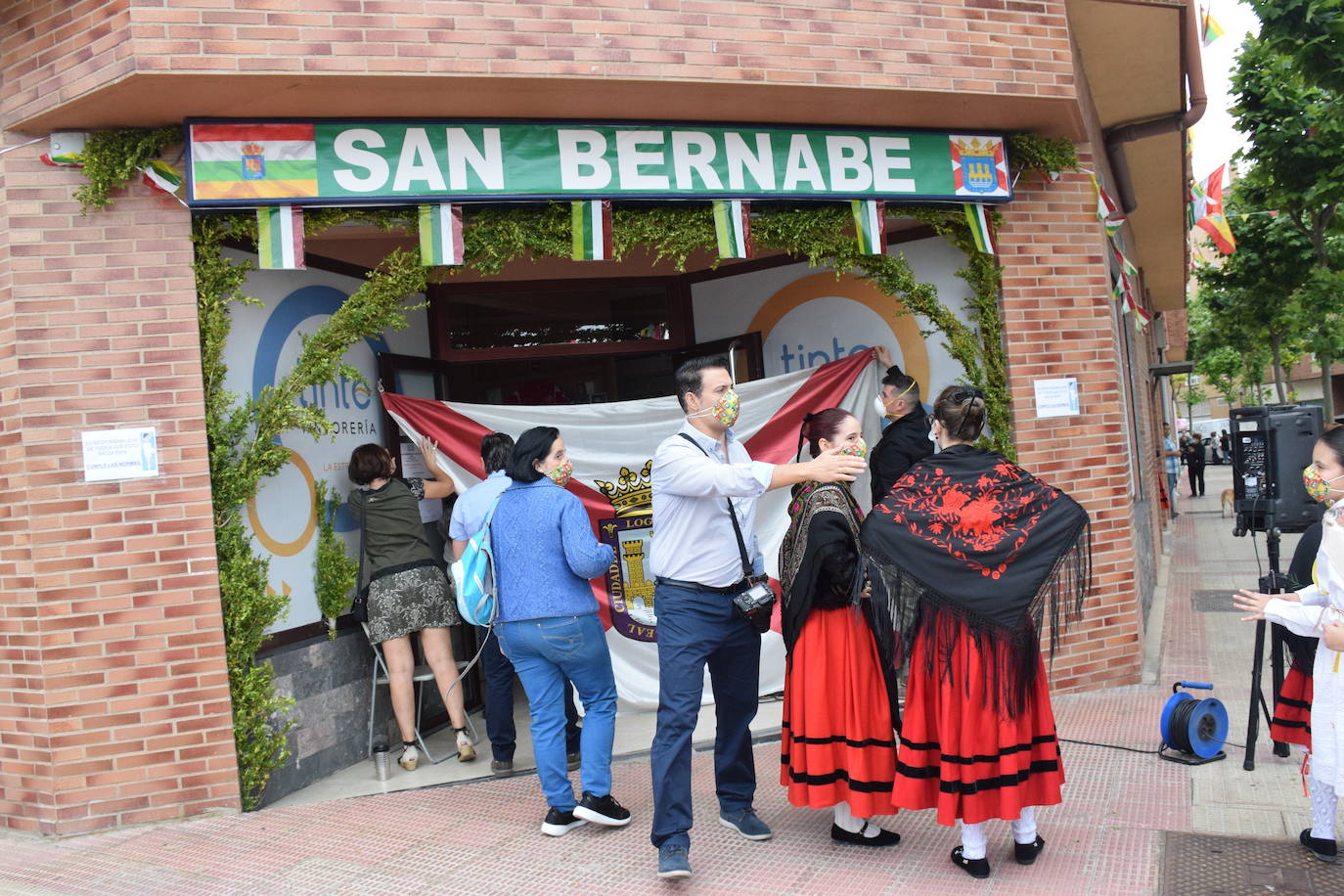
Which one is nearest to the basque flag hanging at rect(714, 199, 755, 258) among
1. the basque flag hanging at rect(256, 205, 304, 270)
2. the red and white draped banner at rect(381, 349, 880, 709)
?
the red and white draped banner at rect(381, 349, 880, 709)

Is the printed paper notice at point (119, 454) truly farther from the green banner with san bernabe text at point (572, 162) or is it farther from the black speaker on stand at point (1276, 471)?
the black speaker on stand at point (1276, 471)

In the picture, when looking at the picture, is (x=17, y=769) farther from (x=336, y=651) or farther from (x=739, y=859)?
(x=739, y=859)

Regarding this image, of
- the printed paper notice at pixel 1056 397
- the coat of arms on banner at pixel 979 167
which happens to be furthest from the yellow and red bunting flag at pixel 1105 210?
the printed paper notice at pixel 1056 397

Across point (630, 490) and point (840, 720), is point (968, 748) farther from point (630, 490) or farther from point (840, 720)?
point (630, 490)

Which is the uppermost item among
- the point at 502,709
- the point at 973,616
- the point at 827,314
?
the point at 827,314

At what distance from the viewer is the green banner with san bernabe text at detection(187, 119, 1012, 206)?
510cm

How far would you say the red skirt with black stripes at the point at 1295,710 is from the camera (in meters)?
4.22

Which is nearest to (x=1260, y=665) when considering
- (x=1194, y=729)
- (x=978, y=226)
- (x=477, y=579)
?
(x=1194, y=729)

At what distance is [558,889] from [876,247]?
157 inches

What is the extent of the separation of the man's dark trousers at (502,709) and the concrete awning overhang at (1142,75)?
17.5 ft

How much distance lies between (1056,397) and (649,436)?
2.63 meters

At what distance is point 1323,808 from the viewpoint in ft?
12.1

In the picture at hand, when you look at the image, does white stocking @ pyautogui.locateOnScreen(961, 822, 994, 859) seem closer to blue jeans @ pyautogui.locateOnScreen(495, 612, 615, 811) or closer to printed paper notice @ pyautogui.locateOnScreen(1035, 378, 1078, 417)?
blue jeans @ pyautogui.locateOnScreen(495, 612, 615, 811)

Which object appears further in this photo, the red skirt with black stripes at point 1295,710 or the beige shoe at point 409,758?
the beige shoe at point 409,758
